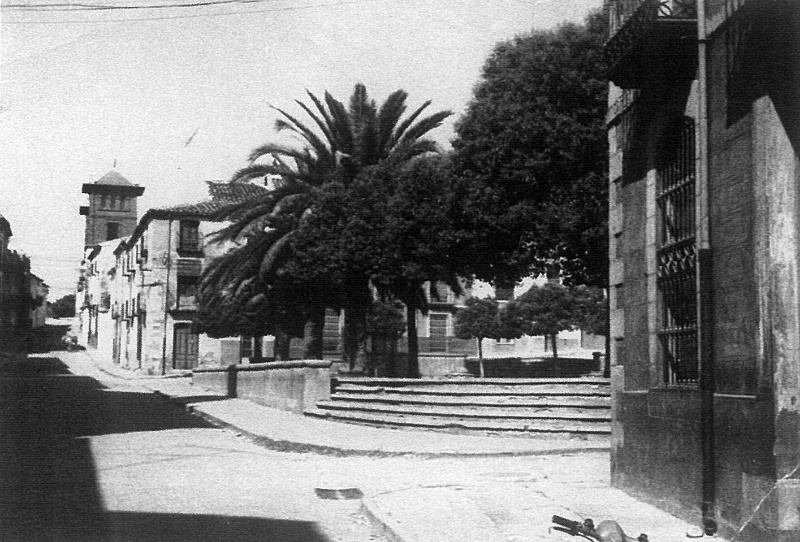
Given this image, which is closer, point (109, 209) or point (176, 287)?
point (176, 287)

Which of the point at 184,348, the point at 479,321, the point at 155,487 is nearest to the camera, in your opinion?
the point at 155,487

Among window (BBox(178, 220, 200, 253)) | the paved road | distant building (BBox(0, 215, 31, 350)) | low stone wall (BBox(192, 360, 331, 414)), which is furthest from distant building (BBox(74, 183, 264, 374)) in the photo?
the paved road

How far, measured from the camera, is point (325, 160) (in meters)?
25.5

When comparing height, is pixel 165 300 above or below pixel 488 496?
above

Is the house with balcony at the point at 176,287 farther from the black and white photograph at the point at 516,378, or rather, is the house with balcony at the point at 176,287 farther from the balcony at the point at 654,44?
the balcony at the point at 654,44

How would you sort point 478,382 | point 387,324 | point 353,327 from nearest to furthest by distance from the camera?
point 478,382
point 353,327
point 387,324

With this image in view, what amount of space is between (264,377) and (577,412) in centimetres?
990

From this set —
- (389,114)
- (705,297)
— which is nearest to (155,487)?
(705,297)

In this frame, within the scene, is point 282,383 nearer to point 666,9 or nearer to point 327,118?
point 327,118

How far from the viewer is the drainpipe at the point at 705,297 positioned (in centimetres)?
641

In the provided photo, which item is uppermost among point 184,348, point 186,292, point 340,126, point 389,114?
point 389,114

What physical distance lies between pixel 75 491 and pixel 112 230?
7917 cm

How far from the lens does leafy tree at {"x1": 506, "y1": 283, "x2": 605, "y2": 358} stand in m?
41.8

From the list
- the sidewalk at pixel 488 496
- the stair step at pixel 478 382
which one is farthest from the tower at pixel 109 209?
the sidewalk at pixel 488 496
